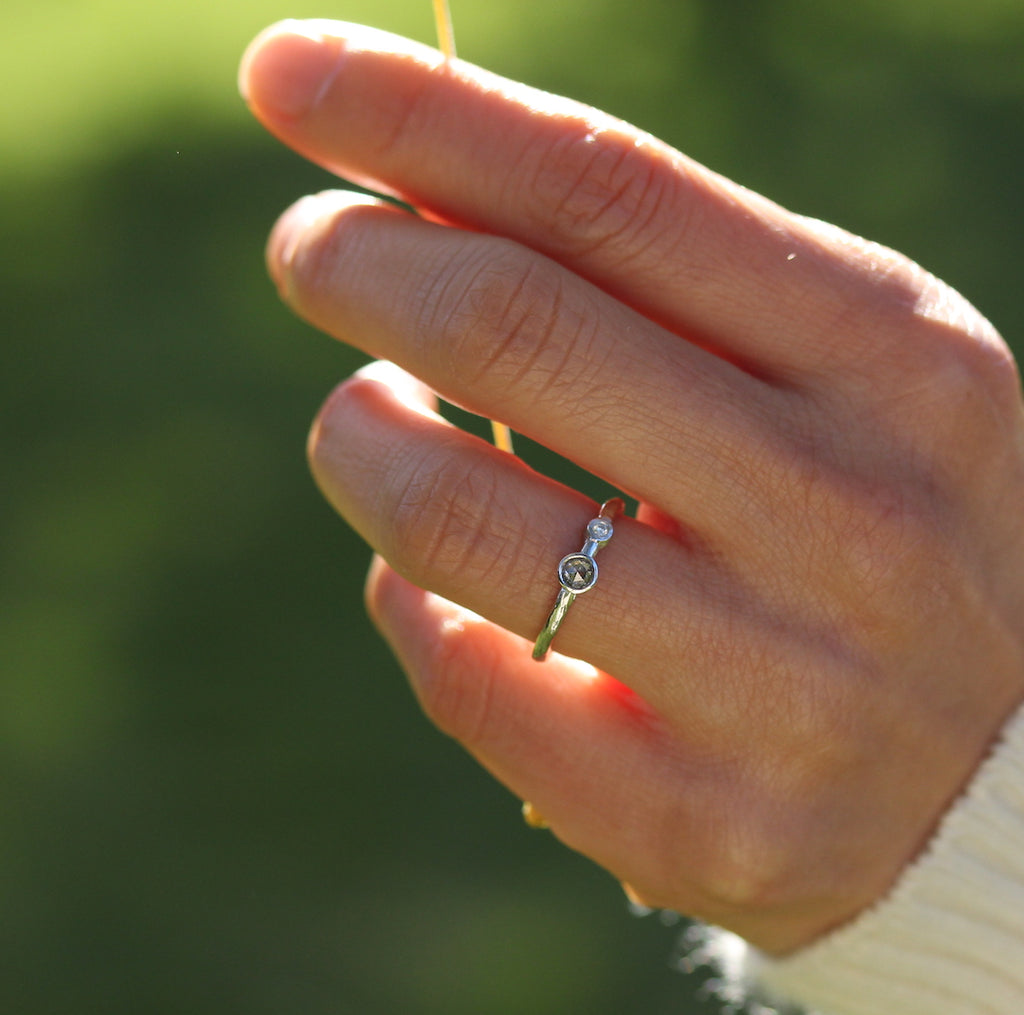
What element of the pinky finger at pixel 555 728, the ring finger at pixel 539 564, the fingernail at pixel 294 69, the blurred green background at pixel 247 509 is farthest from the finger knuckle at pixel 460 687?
the blurred green background at pixel 247 509

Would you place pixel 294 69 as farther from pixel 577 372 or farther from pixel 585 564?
pixel 585 564

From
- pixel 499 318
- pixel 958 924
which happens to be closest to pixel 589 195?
pixel 499 318

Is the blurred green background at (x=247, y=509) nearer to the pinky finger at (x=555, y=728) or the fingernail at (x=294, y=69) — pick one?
the pinky finger at (x=555, y=728)

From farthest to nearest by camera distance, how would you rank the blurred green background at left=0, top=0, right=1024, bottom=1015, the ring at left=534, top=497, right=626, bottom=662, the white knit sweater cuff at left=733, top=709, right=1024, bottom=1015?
the blurred green background at left=0, top=0, right=1024, bottom=1015
the white knit sweater cuff at left=733, top=709, right=1024, bottom=1015
the ring at left=534, top=497, right=626, bottom=662

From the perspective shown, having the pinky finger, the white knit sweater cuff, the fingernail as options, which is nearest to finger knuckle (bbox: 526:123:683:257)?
the fingernail

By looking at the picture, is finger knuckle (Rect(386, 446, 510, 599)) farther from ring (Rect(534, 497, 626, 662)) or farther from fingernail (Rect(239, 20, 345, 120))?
fingernail (Rect(239, 20, 345, 120))

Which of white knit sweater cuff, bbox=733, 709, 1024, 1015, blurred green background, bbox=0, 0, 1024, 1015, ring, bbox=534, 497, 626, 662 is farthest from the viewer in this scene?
blurred green background, bbox=0, 0, 1024, 1015
